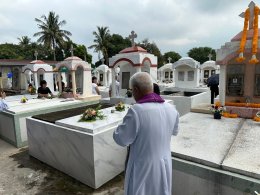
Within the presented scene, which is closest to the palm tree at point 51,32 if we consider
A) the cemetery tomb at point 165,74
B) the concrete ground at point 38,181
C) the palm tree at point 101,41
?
the palm tree at point 101,41

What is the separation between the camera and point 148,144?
6.81 ft

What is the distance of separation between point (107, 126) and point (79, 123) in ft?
2.36

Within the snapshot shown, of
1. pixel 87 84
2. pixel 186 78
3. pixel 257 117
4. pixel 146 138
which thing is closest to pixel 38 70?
pixel 87 84

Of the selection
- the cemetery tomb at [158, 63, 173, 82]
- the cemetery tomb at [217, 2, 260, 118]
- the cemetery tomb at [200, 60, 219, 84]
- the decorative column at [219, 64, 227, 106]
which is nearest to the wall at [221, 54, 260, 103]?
the cemetery tomb at [217, 2, 260, 118]

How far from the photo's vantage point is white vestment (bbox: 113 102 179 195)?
204 cm

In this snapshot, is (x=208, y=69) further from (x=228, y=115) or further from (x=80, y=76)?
(x=228, y=115)

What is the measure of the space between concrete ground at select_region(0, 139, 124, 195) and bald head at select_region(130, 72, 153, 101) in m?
2.82

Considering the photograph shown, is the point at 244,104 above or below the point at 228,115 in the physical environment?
above

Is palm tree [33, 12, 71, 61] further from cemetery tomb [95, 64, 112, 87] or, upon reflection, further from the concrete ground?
the concrete ground

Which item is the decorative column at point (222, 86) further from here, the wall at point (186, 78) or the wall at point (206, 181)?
the wall at point (186, 78)

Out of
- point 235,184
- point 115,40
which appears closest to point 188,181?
point 235,184

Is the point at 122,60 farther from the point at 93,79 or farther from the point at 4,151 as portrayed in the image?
the point at 4,151

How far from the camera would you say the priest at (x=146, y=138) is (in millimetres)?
2037

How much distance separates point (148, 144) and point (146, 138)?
0.24 ft
